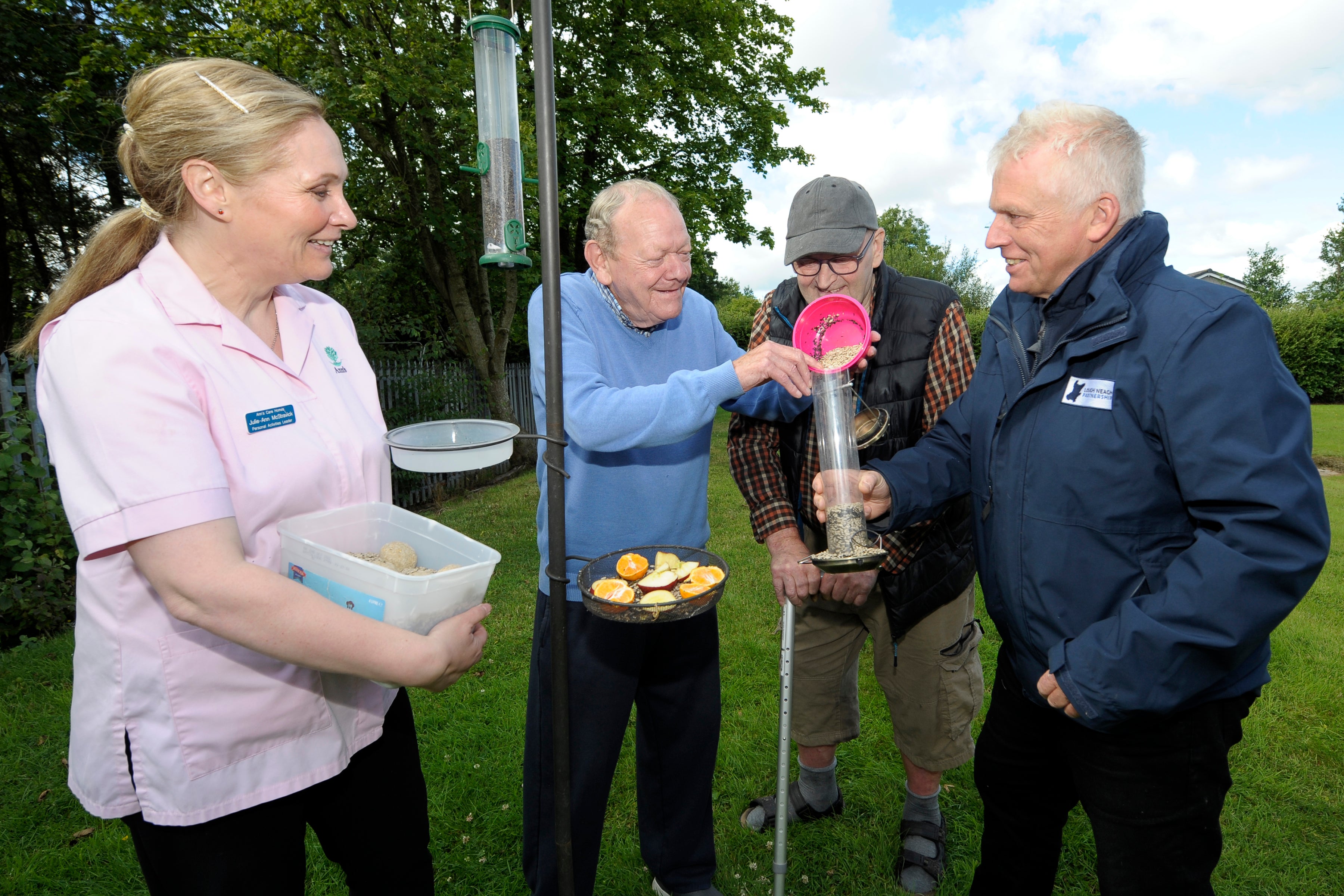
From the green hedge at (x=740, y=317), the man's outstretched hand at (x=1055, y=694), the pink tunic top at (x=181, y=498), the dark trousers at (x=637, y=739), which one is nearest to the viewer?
the pink tunic top at (x=181, y=498)

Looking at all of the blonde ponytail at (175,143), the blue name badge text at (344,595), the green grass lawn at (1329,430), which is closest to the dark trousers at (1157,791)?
the blue name badge text at (344,595)

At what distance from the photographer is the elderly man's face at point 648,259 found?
226cm

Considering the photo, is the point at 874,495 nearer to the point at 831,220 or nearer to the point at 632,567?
the point at 632,567

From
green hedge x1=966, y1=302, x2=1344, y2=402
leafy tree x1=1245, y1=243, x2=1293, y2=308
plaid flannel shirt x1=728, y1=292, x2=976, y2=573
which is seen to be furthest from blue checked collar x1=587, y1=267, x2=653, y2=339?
leafy tree x1=1245, y1=243, x2=1293, y2=308

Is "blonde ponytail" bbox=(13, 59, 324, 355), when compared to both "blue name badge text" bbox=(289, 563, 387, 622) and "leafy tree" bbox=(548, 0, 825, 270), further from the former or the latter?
"leafy tree" bbox=(548, 0, 825, 270)

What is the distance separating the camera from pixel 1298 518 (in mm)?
1523

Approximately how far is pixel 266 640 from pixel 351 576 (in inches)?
6.9

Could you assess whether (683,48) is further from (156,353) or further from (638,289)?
(156,353)

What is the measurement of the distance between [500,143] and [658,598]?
1.12 meters

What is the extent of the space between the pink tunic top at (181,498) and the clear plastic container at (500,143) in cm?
Result: 53

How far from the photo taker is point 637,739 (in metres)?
2.63

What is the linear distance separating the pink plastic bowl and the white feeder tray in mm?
1145

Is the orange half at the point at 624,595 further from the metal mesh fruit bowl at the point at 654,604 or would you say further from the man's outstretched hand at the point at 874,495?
the man's outstretched hand at the point at 874,495

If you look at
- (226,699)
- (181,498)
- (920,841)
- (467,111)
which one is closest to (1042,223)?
(181,498)
